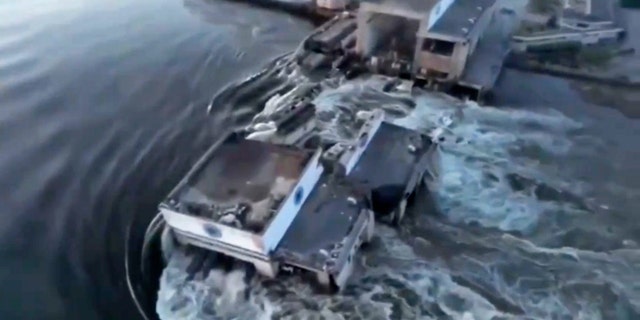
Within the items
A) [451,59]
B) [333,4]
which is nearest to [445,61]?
[451,59]

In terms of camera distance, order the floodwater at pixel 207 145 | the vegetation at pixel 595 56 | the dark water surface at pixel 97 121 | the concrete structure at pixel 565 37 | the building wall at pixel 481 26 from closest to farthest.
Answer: the floodwater at pixel 207 145
the dark water surface at pixel 97 121
the building wall at pixel 481 26
the vegetation at pixel 595 56
the concrete structure at pixel 565 37

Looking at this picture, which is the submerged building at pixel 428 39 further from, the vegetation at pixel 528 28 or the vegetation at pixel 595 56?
the vegetation at pixel 595 56

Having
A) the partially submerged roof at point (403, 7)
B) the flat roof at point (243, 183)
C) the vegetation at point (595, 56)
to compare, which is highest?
the partially submerged roof at point (403, 7)

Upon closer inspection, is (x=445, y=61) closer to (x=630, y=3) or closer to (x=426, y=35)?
(x=426, y=35)

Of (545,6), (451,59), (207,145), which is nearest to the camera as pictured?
(207,145)

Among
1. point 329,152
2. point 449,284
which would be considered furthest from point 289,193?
point 449,284

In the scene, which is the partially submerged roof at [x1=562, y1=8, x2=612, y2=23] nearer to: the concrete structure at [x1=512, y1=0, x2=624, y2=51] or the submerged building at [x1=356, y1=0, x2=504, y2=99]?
the concrete structure at [x1=512, y1=0, x2=624, y2=51]

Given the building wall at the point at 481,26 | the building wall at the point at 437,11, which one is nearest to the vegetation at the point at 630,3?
the building wall at the point at 481,26
